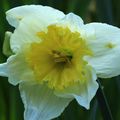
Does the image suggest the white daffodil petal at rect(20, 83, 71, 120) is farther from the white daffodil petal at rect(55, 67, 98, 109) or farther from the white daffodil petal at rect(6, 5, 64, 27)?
the white daffodil petal at rect(6, 5, 64, 27)

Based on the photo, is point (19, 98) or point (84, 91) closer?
point (84, 91)

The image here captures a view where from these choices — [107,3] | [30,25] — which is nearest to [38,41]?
[30,25]

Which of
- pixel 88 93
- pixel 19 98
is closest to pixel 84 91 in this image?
pixel 88 93

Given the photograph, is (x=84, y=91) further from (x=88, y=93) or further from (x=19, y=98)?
(x=19, y=98)

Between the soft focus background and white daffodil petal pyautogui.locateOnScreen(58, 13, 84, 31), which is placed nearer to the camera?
white daffodil petal pyautogui.locateOnScreen(58, 13, 84, 31)

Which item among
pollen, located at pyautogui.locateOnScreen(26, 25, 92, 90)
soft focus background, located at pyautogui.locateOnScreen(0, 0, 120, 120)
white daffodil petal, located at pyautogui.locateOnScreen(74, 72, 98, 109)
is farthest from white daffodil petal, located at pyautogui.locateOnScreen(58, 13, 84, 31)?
soft focus background, located at pyautogui.locateOnScreen(0, 0, 120, 120)

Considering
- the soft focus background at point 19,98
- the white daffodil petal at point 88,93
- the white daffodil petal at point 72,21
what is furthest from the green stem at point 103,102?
the soft focus background at point 19,98
